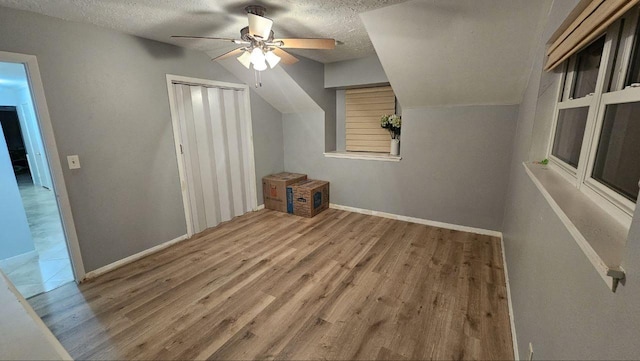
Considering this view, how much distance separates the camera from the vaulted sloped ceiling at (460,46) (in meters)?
1.91

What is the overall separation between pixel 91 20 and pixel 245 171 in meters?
2.32

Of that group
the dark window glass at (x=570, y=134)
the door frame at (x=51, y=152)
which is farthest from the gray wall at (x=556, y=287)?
the door frame at (x=51, y=152)

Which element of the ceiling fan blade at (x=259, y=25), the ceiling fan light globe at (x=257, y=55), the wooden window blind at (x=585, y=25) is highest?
the ceiling fan blade at (x=259, y=25)

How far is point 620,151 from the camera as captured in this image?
3.24ft

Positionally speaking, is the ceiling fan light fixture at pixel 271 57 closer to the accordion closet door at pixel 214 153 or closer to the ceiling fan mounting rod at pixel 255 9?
the ceiling fan mounting rod at pixel 255 9

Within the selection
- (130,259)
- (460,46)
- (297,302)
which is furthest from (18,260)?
(460,46)

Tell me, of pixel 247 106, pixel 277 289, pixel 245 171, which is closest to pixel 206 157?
pixel 245 171

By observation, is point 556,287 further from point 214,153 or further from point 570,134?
point 214,153

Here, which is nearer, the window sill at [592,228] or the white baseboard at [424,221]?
the window sill at [592,228]

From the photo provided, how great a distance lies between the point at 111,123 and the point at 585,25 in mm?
3376

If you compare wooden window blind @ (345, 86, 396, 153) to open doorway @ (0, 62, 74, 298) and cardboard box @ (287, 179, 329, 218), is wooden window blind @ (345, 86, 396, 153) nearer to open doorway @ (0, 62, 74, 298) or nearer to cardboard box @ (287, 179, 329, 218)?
cardboard box @ (287, 179, 329, 218)

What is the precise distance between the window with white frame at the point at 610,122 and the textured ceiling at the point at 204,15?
4.20 ft

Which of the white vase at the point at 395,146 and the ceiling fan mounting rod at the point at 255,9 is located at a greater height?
the ceiling fan mounting rod at the point at 255,9

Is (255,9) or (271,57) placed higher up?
(255,9)
